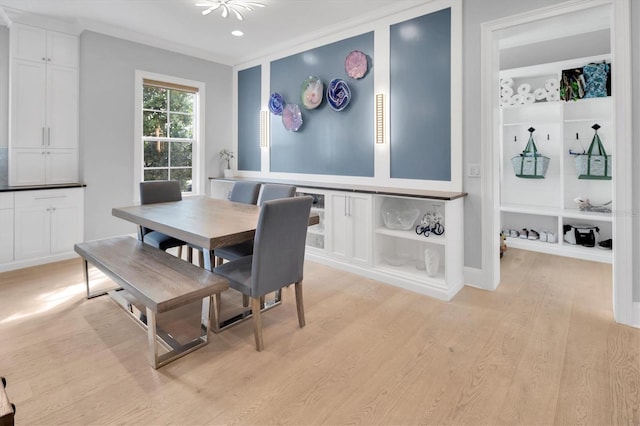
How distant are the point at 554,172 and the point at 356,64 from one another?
9.88 feet

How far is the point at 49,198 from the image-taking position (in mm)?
4074

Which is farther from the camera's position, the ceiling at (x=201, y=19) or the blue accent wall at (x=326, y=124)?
the blue accent wall at (x=326, y=124)

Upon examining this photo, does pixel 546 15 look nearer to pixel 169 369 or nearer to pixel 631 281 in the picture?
pixel 631 281

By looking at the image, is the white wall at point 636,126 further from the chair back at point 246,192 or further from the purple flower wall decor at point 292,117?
the purple flower wall decor at point 292,117

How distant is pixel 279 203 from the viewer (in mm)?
2191

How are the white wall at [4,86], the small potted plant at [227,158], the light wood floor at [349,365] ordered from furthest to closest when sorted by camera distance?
the small potted plant at [227,158]
the white wall at [4,86]
the light wood floor at [349,365]

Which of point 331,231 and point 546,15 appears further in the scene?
point 331,231

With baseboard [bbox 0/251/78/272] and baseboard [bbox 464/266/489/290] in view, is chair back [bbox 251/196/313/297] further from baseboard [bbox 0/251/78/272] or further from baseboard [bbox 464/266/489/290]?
baseboard [bbox 0/251/78/272]

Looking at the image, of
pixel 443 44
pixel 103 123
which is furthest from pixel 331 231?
pixel 103 123

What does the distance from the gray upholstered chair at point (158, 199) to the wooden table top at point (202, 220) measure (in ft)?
0.71

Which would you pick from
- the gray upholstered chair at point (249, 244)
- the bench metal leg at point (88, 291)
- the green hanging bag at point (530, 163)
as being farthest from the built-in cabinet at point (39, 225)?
the green hanging bag at point (530, 163)

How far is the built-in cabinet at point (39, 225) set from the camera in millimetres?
3811

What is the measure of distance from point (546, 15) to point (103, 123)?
4.84 m

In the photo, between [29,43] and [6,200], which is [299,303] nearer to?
[6,200]
